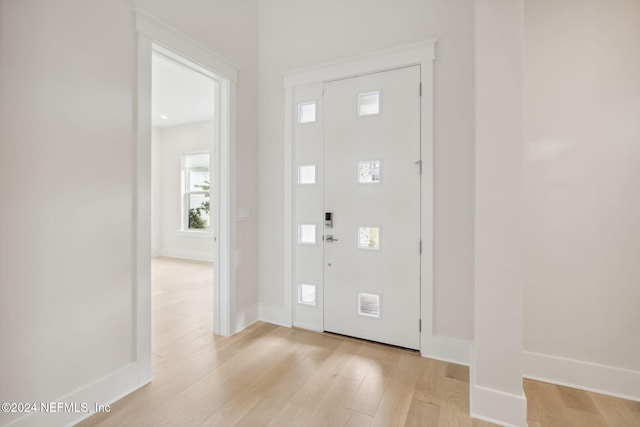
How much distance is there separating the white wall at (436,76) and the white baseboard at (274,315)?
1 centimetres

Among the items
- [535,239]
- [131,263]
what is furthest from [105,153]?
[535,239]

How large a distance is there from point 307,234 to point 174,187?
5.21 meters

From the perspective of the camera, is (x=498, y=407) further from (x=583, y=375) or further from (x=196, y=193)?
(x=196, y=193)

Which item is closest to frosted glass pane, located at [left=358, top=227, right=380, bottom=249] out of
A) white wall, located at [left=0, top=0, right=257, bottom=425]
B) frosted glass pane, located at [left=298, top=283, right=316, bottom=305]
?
frosted glass pane, located at [left=298, top=283, right=316, bottom=305]

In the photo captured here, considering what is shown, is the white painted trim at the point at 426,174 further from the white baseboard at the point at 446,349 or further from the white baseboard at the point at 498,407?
the white baseboard at the point at 498,407

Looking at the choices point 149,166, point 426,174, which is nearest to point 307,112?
point 426,174

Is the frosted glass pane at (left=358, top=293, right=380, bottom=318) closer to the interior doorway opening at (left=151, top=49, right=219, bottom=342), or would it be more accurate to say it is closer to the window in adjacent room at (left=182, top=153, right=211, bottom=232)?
the interior doorway opening at (left=151, top=49, right=219, bottom=342)

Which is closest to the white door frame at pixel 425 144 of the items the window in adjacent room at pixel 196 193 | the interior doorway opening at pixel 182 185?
the interior doorway opening at pixel 182 185

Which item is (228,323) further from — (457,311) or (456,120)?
(456,120)

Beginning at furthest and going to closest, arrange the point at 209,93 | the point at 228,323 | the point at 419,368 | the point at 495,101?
the point at 209,93 → the point at 228,323 → the point at 419,368 → the point at 495,101

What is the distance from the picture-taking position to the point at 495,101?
1.73 meters

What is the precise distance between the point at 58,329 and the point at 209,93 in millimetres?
4185

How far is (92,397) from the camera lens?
1.74 m

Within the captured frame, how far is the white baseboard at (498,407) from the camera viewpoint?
1.64 meters
